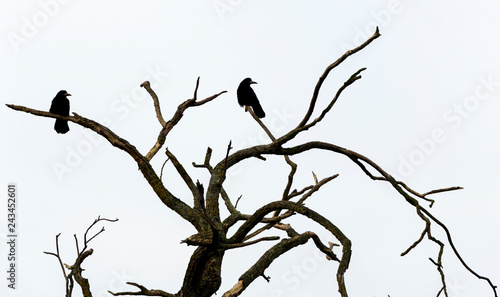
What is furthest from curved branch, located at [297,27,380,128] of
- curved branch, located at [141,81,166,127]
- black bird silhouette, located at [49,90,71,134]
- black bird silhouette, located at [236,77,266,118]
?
black bird silhouette, located at [236,77,266,118]

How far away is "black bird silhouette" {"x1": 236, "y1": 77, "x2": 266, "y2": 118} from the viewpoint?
1054 cm

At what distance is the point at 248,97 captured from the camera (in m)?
10.6

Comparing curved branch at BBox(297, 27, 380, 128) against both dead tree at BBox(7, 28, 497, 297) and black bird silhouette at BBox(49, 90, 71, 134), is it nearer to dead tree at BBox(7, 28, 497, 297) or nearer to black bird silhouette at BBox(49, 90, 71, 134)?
dead tree at BBox(7, 28, 497, 297)

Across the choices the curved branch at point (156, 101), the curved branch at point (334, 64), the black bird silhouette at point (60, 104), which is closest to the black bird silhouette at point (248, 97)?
the black bird silhouette at point (60, 104)

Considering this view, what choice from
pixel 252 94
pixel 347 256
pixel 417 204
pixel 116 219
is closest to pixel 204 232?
pixel 116 219

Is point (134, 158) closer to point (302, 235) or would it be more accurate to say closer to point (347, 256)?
point (302, 235)

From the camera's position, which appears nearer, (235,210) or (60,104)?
(235,210)

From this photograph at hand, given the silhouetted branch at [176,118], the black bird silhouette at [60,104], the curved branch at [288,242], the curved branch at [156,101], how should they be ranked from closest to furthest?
the curved branch at [288,242] → the silhouetted branch at [176,118] → the curved branch at [156,101] → the black bird silhouette at [60,104]

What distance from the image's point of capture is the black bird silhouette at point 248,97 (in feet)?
34.6

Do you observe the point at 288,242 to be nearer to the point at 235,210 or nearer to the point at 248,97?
the point at 235,210

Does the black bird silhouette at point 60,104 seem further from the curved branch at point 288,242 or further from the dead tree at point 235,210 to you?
the curved branch at point 288,242

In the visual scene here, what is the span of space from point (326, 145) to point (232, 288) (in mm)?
2013

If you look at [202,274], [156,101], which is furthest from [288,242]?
[156,101]

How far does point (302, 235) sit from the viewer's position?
17.9 ft
